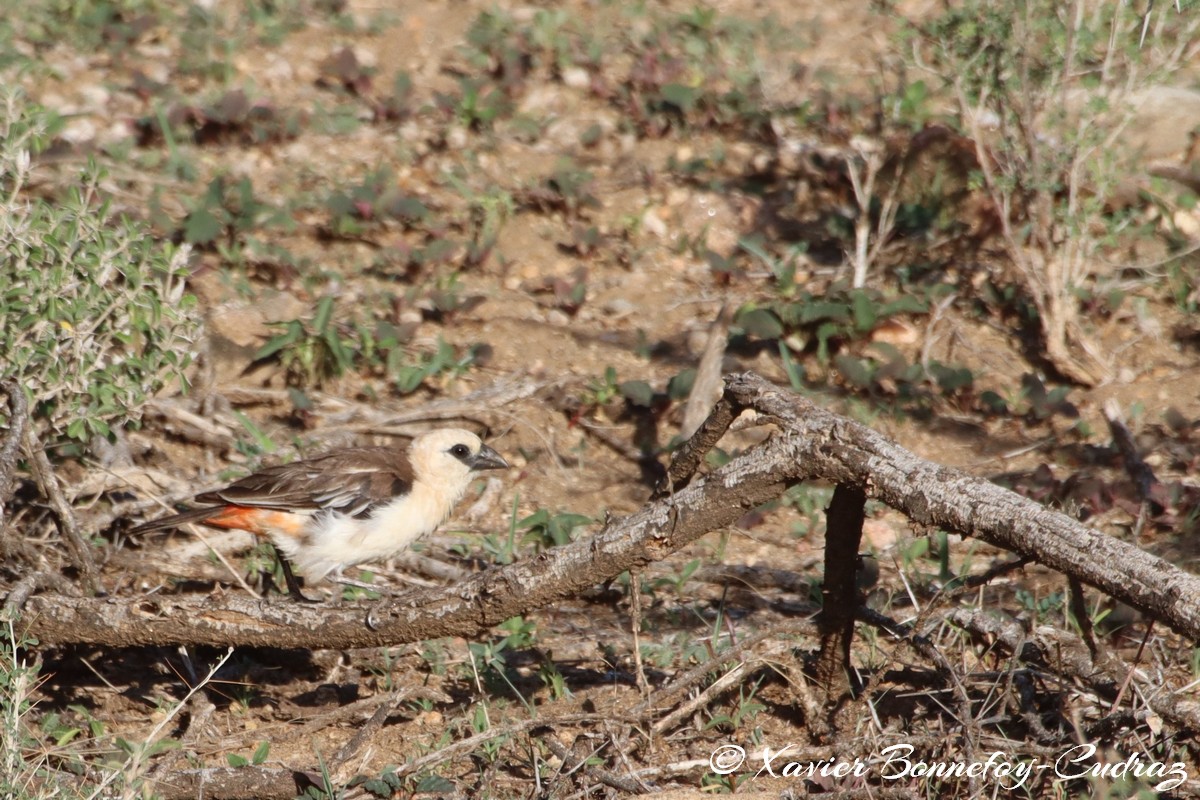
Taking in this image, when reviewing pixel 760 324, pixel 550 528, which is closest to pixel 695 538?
pixel 550 528

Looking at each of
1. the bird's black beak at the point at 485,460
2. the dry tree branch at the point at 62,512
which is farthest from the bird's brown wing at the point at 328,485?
the dry tree branch at the point at 62,512

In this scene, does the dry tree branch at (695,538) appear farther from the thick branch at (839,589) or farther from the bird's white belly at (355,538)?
the bird's white belly at (355,538)

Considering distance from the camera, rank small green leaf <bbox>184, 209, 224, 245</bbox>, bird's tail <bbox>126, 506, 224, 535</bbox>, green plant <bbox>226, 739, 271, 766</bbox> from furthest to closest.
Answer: small green leaf <bbox>184, 209, 224, 245</bbox>
bird's tail <bbox>126, 506, 224, 535</bbox>
green plant <bbox>226, 739, 271, 766</bbox>

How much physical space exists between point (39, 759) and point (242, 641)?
2.34 feet

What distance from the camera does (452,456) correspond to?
6.01 metres

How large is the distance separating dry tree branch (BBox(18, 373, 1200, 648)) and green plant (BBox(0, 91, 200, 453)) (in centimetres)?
97

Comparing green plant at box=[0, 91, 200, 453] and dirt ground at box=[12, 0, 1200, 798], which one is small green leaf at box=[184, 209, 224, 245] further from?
green plant at box=[0, 91, 200, 453]

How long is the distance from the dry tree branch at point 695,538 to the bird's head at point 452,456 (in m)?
1.62

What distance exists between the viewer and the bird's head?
5.97 metres

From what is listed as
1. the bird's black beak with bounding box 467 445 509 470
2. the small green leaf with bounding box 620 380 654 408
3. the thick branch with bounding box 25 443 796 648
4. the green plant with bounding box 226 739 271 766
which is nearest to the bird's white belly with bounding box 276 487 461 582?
the bird's black beak with bounding box 467 445 509 470

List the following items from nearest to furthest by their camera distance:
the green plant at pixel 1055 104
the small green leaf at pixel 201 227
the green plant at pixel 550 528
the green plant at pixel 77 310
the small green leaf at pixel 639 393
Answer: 1. the green plant at pixel 77 310
2. the green plant at pixel 550 528
3. the green plant at pixel 1055 104
4. the small green leaf at pixel 639 393
5. the small green leaf at pixel 201 227

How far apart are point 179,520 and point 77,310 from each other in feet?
3.02

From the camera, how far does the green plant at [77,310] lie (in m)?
4.97

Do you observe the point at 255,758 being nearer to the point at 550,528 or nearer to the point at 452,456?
the point at 550,528
